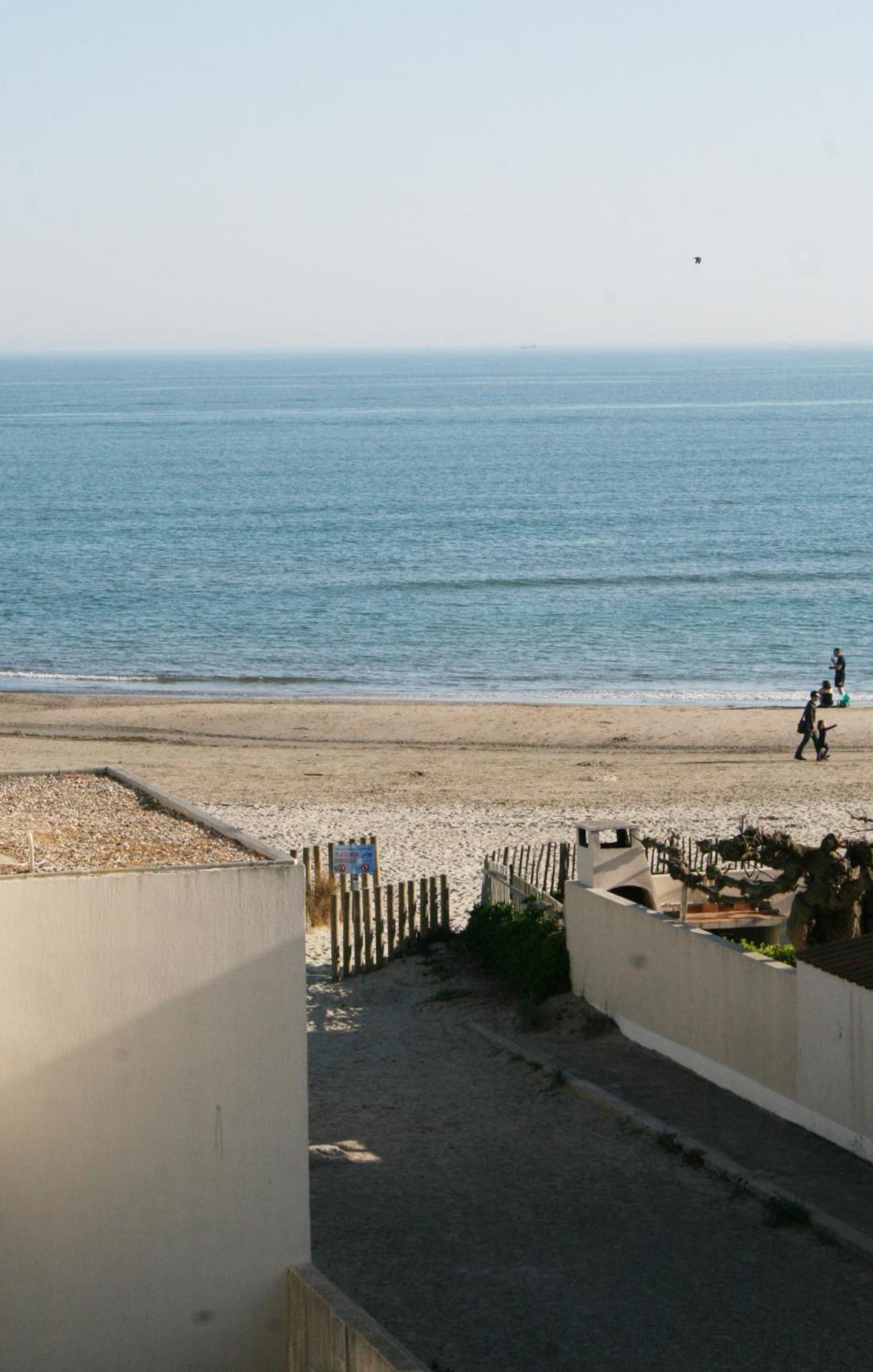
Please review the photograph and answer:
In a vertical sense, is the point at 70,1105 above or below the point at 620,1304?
above

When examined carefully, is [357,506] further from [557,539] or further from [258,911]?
[258,911]

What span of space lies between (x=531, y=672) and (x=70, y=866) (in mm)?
37548

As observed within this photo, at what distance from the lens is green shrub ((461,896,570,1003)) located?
654 inches

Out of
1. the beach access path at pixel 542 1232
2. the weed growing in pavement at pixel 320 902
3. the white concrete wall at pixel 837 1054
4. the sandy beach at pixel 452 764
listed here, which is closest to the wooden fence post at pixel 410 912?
the sandy beach at pixel 452 764

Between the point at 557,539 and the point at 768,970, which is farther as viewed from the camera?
the point at 557,539

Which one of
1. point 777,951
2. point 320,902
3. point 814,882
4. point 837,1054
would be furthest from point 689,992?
point 320,902

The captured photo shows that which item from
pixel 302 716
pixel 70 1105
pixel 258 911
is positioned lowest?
pixel 302 716

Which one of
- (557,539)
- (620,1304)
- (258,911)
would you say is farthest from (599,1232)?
(557,539)

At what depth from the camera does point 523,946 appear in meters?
17.0

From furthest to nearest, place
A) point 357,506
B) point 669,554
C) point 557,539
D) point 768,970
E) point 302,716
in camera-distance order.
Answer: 1. point 357,506
2. point 557,539
3. point 669,554
4. point 302,716
5. point 768,970

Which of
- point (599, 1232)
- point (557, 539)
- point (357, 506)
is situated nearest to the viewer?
point (599, 1232)

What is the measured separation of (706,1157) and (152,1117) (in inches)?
195

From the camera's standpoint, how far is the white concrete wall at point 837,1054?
478 inches

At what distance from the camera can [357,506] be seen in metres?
90.0
